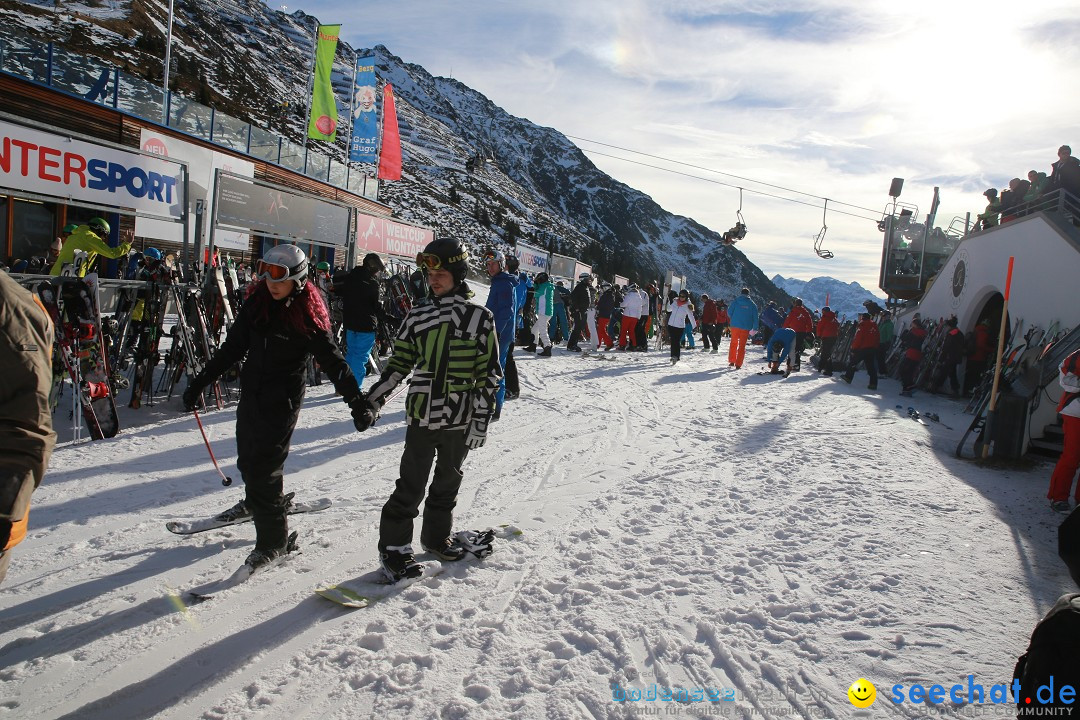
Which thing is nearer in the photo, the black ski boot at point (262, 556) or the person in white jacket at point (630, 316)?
the black ski boot at point (262, 556)

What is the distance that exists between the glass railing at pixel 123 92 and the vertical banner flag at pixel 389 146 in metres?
4.97

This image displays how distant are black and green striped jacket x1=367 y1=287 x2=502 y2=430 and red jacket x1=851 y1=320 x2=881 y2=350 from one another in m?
12.8

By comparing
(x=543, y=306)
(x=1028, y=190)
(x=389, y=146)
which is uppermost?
(x=389, y=146)

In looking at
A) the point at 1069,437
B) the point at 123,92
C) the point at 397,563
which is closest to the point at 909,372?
Result: the point at 1069,437

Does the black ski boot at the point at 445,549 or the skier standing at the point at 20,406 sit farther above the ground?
the skier standing at the point at 20,406

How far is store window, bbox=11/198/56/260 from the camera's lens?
11578 millimetres

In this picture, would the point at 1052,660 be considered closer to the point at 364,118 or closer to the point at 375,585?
the point at 375,585

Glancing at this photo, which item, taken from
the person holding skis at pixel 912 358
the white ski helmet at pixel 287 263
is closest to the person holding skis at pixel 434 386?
the white ski helmet at pixel 287 263

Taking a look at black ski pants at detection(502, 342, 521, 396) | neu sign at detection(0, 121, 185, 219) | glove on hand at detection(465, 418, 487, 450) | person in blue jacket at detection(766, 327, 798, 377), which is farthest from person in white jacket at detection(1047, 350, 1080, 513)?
neu sign at detection(0, 121, 185, 219)

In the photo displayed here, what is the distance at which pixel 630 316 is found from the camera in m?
16.7

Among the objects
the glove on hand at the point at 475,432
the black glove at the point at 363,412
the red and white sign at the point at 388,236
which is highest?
the red and white sign at the point at 388,236

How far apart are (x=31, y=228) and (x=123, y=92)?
14.4 ft

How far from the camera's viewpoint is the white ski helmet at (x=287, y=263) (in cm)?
326

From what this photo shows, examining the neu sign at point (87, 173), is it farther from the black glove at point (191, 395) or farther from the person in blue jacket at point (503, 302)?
the black glove at point (191, 395)
